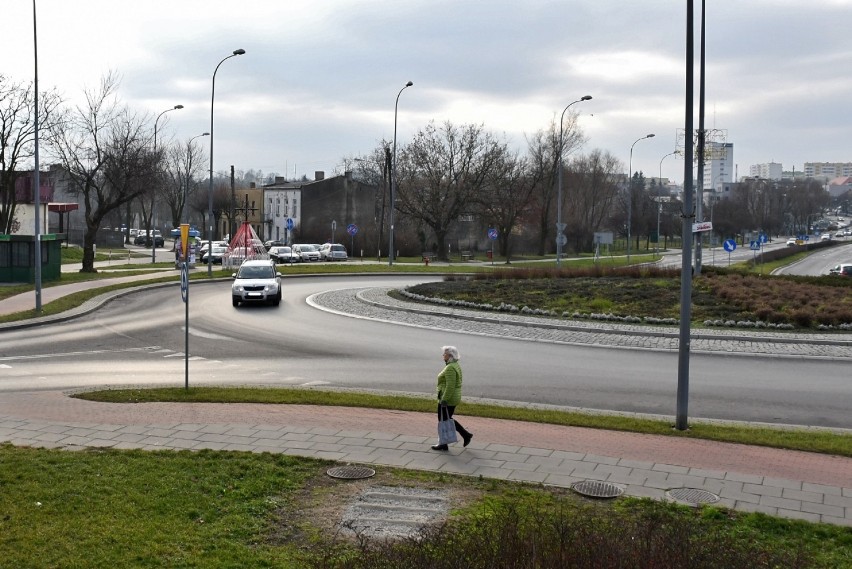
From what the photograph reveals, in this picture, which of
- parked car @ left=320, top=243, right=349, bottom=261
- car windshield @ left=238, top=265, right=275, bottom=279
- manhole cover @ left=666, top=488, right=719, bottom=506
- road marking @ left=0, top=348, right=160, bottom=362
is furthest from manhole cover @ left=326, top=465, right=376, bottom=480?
parked car @ left=320, top=243, right=349, bottom=261

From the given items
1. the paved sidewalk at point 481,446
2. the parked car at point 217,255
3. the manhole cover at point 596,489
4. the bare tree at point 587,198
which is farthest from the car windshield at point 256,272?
the bare tree at point 587,198

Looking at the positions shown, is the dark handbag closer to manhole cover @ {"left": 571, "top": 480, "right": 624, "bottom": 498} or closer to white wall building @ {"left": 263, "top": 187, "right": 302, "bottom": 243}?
manhole cover @ {"left": 571, "top": 480, "right": 624, "bottom": 498}

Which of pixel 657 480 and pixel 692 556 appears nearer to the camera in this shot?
pixel 692 556

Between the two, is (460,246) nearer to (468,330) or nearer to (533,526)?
(468,330)

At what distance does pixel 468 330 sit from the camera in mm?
23281

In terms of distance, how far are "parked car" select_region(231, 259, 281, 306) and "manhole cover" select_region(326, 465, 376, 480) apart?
821 inches

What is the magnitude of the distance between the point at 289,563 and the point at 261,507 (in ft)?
4.74

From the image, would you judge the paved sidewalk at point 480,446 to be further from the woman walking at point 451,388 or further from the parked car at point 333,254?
the parked car at point 333,254

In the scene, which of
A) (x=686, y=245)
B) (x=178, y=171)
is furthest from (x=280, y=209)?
(x=686, y=245)

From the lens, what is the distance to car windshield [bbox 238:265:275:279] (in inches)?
1201

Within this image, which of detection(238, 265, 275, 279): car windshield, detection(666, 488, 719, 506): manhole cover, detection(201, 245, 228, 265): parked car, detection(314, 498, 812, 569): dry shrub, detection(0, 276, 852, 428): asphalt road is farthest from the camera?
detection(201, 245, 228, 265): parked car

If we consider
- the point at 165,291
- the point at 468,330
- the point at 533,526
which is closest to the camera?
the point at 533,526

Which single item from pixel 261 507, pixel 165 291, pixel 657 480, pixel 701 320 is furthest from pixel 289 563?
pixel 165 291

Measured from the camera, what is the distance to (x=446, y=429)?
32.7 ft
